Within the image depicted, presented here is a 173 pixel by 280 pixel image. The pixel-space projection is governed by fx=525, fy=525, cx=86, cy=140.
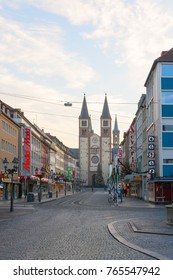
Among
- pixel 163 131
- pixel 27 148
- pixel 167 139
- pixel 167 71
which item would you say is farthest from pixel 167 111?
pixel 27 148

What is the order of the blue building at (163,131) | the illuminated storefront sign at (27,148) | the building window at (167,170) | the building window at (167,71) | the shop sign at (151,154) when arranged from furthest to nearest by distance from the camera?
the illuminated storefront sign at (27,148), the shop sign at (151,154), the building window at (167,71), the blue building at (163,131), the building window at (167,170)

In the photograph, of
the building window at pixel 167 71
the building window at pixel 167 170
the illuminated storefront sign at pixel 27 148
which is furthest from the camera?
the illuminated storefront sign at pixel 27 148

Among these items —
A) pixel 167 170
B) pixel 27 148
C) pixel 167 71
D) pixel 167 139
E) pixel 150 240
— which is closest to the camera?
pixel 150 240

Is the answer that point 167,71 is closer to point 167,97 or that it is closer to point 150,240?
point 167,97

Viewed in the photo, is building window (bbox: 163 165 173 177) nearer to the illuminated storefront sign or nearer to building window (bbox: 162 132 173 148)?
building window (bbox: 162 132 173 148)

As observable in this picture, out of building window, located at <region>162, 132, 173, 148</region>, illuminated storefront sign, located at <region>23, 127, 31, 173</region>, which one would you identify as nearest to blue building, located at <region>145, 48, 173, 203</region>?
building window, located at <region>162, 132, 173, 148</region>

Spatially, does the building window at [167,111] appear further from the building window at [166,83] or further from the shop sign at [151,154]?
the shop sign at [151,154]

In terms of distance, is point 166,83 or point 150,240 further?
point 166,83

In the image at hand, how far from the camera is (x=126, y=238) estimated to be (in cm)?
1988

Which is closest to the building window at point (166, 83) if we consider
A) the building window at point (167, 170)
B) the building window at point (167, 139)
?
the building window at point (167, 139)

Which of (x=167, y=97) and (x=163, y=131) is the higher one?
(x=167, y=97)

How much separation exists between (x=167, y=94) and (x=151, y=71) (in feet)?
20.0
